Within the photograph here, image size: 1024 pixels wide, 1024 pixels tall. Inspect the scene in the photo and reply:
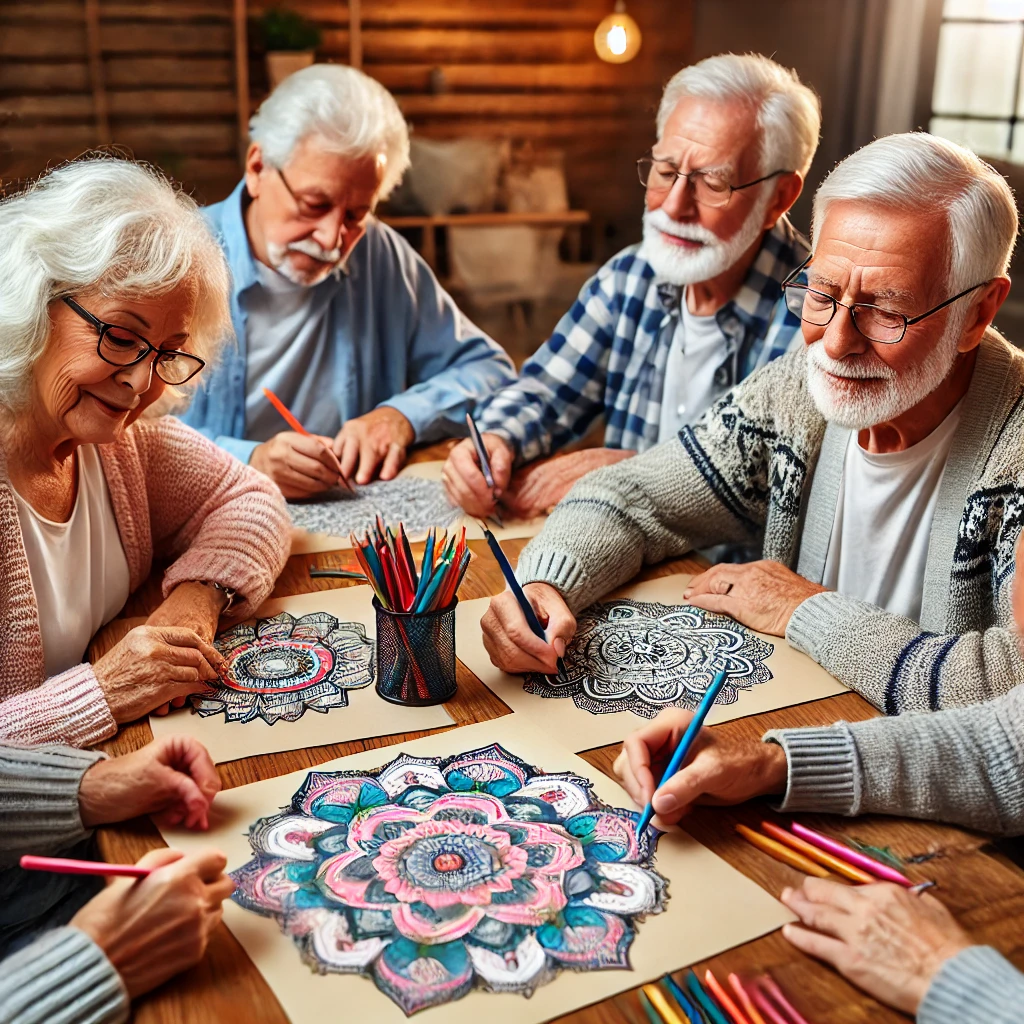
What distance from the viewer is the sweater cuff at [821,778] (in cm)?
117

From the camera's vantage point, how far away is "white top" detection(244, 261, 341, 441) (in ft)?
8.64

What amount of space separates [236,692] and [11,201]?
74 cm

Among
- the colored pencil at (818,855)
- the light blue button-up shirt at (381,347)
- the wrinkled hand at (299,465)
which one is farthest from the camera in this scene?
the light blue button-up shirt at (381,347)

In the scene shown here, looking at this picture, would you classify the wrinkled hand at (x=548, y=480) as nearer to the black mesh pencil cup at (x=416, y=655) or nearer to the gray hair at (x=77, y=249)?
the black mesh pencil cup at (x=416, y=655)

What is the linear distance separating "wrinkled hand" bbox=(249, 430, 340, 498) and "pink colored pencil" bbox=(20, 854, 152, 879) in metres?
1.15

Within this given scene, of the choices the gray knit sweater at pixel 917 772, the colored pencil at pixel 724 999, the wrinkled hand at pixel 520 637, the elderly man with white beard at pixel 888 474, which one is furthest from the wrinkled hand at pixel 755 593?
the colored pencil at pixel 724 999

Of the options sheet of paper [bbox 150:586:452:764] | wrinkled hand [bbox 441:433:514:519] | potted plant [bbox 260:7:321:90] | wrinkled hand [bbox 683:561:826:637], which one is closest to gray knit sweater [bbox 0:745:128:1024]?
sheet of paper [bbox 150:586:452:764]

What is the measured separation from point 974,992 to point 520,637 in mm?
704

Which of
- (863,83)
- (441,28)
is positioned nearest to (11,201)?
(863,83)

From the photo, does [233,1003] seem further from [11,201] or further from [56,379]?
[11,201]

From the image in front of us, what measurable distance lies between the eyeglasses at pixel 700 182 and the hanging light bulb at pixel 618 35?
128 inches

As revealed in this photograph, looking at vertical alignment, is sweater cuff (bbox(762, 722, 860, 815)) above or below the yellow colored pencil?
above

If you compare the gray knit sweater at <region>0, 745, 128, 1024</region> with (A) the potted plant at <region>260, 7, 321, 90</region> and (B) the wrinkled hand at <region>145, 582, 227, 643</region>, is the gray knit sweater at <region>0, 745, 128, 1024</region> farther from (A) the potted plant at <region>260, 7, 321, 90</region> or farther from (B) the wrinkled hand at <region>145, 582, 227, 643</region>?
(A) the potted plant at <region>260, 7, 321, 90</region>

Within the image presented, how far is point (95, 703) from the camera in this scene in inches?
52.4
